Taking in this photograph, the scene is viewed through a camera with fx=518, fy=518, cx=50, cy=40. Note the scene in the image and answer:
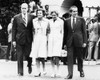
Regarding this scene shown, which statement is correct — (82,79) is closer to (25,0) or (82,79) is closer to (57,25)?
(57,25)

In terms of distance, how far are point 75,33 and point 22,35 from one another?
150cm

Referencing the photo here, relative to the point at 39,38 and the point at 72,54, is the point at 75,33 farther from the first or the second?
the point at 39,38

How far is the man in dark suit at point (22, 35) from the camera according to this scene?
1464cm

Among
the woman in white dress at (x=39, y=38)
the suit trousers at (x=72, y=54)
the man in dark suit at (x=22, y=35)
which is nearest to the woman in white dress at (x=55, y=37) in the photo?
the woman in white dress at (x=39, y=38)

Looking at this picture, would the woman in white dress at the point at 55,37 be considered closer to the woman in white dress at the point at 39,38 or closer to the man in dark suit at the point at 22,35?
the woman in white dress at the point at 39,38

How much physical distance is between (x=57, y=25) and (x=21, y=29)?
1.03m

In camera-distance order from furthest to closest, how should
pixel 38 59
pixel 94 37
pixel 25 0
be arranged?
pixel 25 0
pixel 94 37
pixel 38 59

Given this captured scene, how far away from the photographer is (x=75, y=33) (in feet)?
47.7

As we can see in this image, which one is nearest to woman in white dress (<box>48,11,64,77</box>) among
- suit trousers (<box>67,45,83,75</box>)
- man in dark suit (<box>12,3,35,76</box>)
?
suit trousers (<box>67,45,83,75</box>)

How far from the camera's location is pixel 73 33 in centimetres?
1454

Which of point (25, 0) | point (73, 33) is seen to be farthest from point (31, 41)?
point (25, 0)

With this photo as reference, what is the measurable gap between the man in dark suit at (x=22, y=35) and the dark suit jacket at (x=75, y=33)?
1.05 metres

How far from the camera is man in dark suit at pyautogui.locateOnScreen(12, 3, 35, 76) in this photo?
14641mm

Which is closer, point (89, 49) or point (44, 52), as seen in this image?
point (44, 52)
